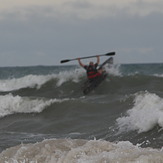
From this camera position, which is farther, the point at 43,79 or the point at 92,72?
the point at 43,79

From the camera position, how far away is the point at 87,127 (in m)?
11.4

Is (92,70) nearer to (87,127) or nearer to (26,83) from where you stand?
(87,127)

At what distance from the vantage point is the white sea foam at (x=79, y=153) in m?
5.00

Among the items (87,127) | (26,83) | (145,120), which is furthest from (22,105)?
(26,83)

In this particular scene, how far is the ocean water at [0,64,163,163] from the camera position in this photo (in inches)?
212

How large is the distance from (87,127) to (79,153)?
5994mm

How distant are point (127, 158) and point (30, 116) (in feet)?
31.5

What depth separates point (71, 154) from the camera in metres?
5.35

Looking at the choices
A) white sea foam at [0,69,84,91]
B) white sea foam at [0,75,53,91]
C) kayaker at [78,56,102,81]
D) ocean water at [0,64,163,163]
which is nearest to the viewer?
ocean water at [0,64,163,163]

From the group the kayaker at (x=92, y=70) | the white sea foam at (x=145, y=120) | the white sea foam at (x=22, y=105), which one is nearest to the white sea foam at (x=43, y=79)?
the kayaker at (x=92, y=70)

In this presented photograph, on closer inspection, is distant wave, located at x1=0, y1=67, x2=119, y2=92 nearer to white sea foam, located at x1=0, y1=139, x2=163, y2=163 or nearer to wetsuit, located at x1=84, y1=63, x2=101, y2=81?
A: wetsuit, located at x1=84, y1=63, x2=101, y2=81

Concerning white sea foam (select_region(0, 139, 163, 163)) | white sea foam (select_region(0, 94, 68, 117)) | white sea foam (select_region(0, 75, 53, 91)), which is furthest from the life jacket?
white sea foam (select_region(0, 139, 163, 163))

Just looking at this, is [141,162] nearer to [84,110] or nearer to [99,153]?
[99,153]

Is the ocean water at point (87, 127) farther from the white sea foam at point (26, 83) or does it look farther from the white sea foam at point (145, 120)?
the white sea foam at point (26, 83)
